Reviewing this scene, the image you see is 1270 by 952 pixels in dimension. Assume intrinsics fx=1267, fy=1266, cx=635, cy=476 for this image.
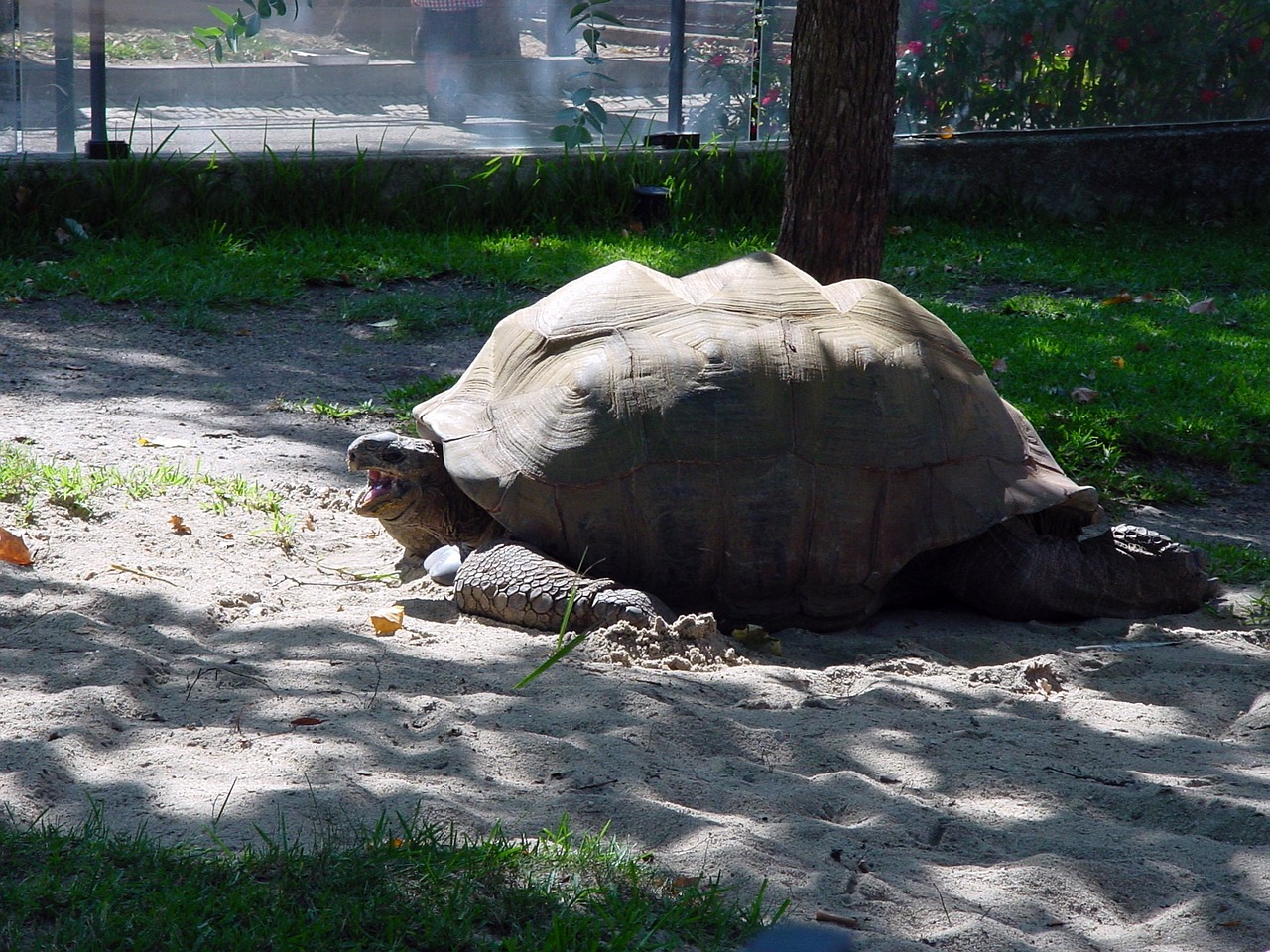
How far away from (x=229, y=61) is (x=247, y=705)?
6.90m

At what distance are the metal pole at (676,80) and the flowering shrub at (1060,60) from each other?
1665 millimetres

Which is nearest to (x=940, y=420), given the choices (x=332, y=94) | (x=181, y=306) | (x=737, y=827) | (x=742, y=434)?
(x=742, y=434)

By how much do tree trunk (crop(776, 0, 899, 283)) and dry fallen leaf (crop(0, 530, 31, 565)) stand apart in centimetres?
318

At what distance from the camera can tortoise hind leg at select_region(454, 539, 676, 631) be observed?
11.3 ft

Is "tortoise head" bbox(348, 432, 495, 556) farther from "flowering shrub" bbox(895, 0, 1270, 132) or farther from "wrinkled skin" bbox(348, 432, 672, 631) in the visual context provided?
"flowering shrub" bbox(895, 0, 1270, 132)

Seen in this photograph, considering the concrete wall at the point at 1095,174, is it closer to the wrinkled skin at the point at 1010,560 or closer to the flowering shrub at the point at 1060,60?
the flowering shrub at the point at 1060,60

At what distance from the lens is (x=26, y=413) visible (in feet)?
16.8

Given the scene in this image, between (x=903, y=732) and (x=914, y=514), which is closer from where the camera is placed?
(x=903, y=732)

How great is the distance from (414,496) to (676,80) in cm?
612

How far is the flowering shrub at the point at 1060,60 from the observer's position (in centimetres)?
961

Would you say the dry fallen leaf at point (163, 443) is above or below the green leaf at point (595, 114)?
below

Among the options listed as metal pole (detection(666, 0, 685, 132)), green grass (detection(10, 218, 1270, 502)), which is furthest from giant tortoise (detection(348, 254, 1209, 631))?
metal pole (detection(666, 0, 685, 132))

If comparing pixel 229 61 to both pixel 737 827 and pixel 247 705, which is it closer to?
pixel 247 705

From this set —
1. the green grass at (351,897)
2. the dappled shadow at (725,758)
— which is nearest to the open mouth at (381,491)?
the dappled shadow at (725,758)
